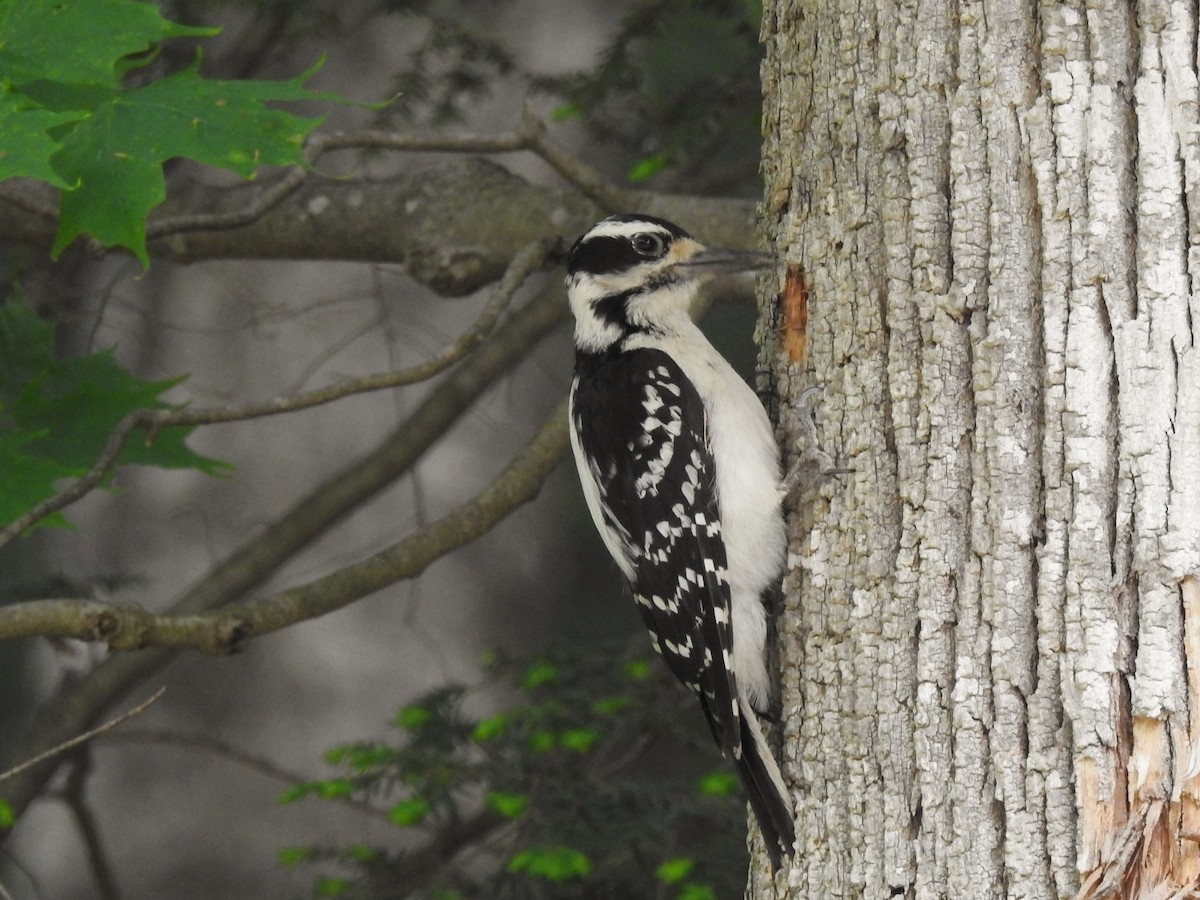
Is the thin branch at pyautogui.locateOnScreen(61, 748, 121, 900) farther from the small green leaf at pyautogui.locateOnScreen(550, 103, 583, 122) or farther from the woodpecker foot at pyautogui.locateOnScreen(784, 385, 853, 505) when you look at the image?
the woodpecker foot at pyautogui.locateOnScreen(784, 385, 853, 505)

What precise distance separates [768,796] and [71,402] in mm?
1650

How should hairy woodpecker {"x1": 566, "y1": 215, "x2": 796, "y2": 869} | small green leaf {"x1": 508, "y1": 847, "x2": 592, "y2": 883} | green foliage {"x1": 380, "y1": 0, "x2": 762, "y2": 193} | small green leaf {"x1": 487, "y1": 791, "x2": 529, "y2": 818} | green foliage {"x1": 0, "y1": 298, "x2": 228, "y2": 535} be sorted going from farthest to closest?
green foliage {"x1": 380, "y1": 0, "x2": 762, "y2": 193}, small green leaf {"x1": 487, "y1": 791, "x2": 529, "y2": 818}, small green leaf {"x1": 508, "y1": 847, "x2": 592, "y2": 883}, green foliage {"x1": 0, "y1": 298, "x2": 228, "y2": 535}, hairy woodpecker {"x1": 566, "y1": 215, "x2": 796, "y2": 869}

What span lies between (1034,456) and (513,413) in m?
4.11

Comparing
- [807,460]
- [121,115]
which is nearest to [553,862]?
[807,460]

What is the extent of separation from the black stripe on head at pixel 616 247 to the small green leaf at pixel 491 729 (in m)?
1.13

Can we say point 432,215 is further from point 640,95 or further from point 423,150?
point 640,95

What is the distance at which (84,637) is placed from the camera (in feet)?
8.28

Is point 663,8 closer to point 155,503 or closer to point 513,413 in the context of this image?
point 513,413

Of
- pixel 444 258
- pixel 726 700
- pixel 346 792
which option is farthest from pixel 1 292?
pixel 726 700

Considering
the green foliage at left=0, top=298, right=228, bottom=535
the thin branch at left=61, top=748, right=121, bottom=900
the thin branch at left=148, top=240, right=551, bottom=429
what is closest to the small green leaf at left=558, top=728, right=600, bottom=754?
the thin branch at left=148, top=240, right=551, bottom=429

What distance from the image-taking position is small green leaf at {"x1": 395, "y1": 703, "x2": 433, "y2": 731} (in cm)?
340

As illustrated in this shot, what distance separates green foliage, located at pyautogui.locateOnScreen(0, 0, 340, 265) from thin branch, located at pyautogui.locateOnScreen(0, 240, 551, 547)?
1.67ft

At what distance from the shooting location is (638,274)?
2820 millimetres

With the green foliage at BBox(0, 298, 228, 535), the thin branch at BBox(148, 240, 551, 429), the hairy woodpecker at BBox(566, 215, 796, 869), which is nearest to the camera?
the hairy woodpecker at BBox(566, 215, 796, 869)
